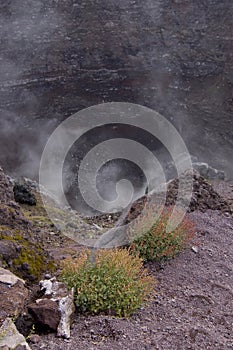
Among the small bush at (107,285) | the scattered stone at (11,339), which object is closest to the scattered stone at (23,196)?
the small bush at (107,285)

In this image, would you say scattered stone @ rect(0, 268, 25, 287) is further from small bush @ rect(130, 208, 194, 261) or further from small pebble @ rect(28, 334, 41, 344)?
small bush @ rect(130, 208, 194, 261)

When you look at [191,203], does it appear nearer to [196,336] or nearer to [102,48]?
[196,336]

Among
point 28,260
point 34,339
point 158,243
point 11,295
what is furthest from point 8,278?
point 158,243

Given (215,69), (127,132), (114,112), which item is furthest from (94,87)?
(215,69)

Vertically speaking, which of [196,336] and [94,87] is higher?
[94,87]

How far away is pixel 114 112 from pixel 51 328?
21357 mm

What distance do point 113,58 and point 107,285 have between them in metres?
22.3

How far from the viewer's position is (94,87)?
2580cm

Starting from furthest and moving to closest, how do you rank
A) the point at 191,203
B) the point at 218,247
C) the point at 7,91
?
the point at 7,91, the point at 191,203, the point at 218,247

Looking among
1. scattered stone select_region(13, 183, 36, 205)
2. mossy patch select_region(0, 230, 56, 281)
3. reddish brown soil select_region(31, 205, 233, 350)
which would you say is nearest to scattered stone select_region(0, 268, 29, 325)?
reddish brown soil select_region(31, 205, 233, 350)

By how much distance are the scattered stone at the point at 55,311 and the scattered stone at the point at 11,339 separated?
1.73 ft

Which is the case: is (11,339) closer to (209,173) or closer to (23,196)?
(23,196)

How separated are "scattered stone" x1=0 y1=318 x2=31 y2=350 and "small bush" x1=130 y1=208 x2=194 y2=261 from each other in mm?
2519

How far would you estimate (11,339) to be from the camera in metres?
Answer: 4.22
